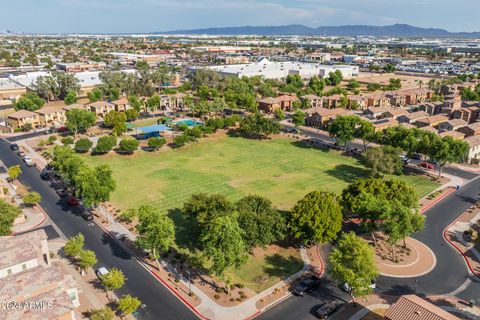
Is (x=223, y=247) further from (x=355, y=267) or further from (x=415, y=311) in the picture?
(x=415, y=311)

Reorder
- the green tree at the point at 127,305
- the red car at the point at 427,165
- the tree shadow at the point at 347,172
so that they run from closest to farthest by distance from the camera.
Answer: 1. the green tree at the point at 127,305
2. the tree shadow at the point at 347,172
3. the red car at the point at 427,165

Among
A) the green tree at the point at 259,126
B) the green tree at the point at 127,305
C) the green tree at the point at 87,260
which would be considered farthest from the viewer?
the green tree at the point at 259,126

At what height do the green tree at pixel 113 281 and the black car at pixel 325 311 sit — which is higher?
the green tree at pixel 113 281

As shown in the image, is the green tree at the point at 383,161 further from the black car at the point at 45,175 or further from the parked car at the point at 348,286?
the black car at the point at 45,175

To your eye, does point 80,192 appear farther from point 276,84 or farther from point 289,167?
point 276,84

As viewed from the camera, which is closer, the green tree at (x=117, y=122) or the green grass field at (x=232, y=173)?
the green grass field at (x=232, y=173)

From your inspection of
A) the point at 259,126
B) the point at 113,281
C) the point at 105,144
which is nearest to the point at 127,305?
the point at 113,281

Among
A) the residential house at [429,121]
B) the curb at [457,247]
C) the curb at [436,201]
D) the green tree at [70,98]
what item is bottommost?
the curb at [457,247]

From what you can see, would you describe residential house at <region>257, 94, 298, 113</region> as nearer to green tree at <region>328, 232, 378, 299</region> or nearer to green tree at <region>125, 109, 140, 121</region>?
green tree at <region>125, 109, 140, 121</region>

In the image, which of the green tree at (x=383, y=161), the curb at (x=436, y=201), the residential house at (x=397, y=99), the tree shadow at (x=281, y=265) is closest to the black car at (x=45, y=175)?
the tree shadow at (x=281, y=265)
